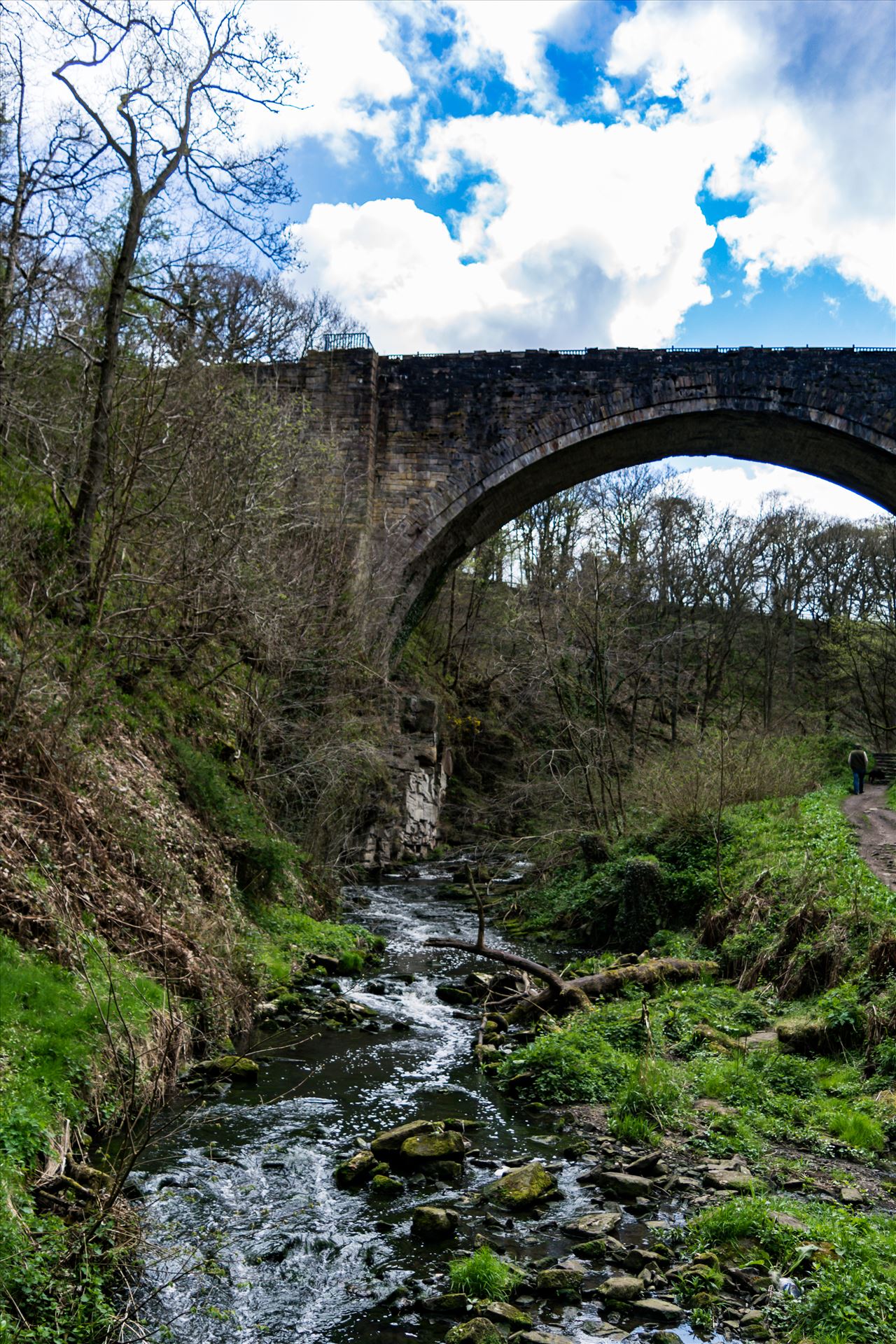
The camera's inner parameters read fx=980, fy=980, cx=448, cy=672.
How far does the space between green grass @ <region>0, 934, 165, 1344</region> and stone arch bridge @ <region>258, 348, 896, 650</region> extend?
41.3ft

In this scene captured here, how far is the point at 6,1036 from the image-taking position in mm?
4816

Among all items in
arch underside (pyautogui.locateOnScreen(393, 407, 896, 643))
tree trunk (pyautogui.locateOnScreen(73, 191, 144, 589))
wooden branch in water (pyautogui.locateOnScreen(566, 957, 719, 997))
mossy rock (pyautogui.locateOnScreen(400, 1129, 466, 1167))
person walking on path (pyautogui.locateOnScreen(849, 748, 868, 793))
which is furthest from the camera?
person walking on path (pyautogui.locateOnScreen(849, 748, 868, 793))

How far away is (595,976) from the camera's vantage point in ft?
30.1

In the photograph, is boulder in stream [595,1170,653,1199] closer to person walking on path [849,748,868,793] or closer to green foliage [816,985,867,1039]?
green foliage [816,985,867,1039]

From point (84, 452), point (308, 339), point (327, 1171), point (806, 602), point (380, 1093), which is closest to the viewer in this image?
point (327, 1171)

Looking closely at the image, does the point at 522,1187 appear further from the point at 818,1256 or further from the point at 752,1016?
the point at 752,1016

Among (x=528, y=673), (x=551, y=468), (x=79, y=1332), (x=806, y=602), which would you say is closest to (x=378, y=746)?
(x=528, y=673)

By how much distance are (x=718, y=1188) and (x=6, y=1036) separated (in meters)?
3.70

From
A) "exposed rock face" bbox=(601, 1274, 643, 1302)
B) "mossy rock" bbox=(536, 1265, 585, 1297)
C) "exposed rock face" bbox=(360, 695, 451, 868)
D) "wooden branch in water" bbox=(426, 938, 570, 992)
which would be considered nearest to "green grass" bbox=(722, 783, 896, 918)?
"wooden branch in water" bbox=(426, 938, 570, 992)

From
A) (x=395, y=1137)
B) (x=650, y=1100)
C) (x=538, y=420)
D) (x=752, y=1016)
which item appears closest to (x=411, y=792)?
(x=538, y=420)

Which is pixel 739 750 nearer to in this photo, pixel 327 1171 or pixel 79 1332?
pixel 327 1171

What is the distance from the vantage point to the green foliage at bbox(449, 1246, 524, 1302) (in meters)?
4.03

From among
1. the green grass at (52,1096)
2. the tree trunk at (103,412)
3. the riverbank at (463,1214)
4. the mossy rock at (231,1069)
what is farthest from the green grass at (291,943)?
the tree trunk at (103,412)

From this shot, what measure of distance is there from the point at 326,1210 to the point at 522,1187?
1.00 meters
